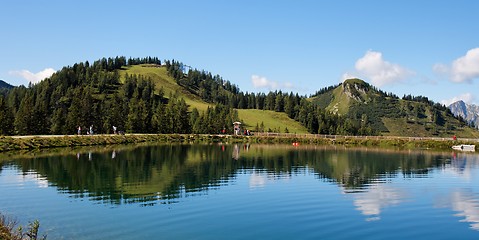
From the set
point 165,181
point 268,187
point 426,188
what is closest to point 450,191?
point 426,188

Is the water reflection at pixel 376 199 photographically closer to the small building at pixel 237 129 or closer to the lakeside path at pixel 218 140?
the lakeside path at pixel 218 140

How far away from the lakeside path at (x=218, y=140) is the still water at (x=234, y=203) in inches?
1245

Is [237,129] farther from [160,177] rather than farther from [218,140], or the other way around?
[160,177]

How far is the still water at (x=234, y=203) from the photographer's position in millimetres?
24641

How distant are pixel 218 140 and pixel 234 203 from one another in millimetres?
123586

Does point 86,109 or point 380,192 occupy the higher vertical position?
point 86,109

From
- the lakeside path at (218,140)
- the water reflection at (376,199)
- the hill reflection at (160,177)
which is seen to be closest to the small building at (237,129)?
the lakeside path at (218,140)

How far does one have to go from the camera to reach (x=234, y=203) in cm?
3328

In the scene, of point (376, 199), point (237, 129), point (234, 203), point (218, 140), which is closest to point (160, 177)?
point (234, 203)

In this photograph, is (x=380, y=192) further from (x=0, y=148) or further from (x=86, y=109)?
(x=86, y=109)

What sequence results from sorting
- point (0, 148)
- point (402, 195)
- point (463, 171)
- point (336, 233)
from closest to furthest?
point (336, 233), point (402, 195), point (463, 171), point (0, 148)

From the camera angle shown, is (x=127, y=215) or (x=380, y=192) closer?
(x=127, y=215)

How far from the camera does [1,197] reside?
3350cm

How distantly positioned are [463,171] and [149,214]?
51.9 m
